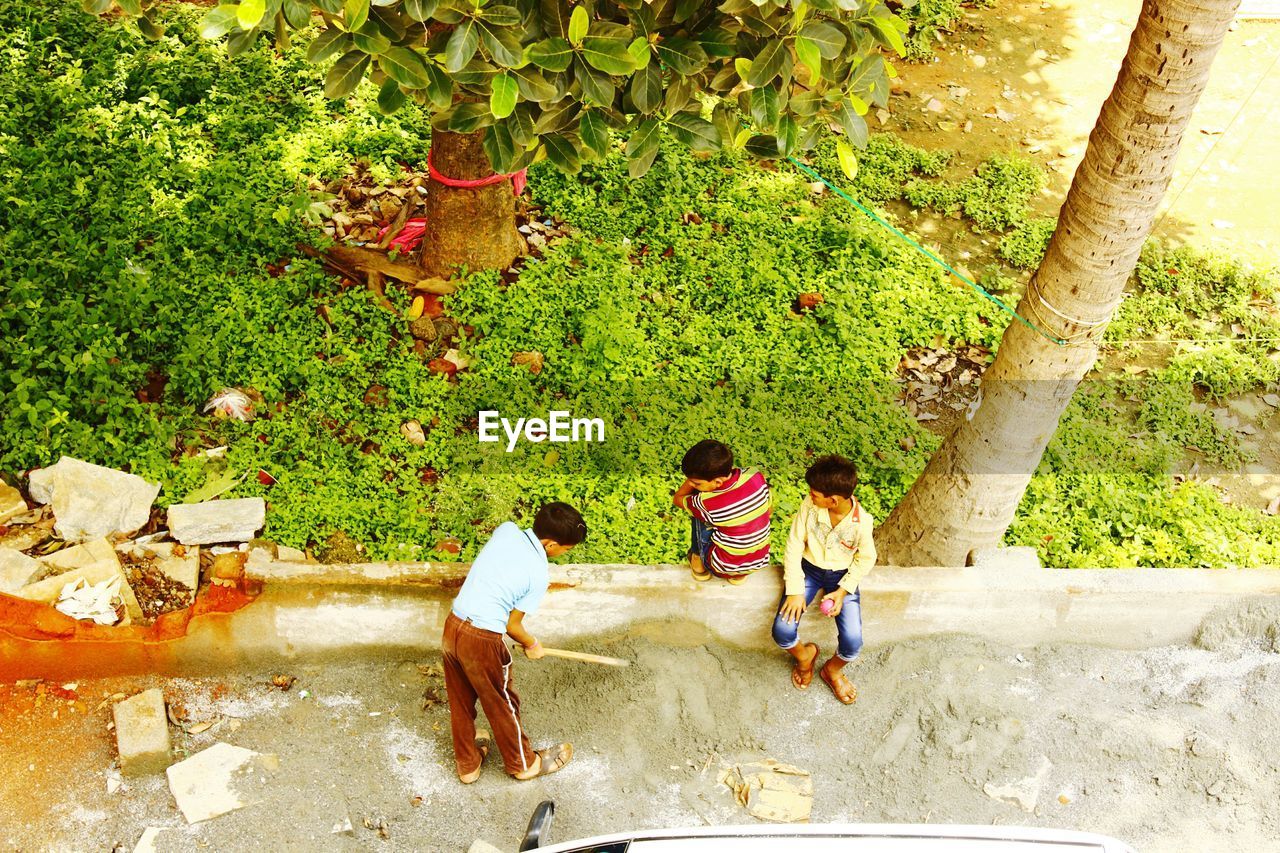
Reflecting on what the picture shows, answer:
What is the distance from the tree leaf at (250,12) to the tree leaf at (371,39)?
0.36 metres

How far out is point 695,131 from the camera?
399 cm

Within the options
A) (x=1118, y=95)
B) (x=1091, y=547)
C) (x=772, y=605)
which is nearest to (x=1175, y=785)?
(x=1091, y=547)

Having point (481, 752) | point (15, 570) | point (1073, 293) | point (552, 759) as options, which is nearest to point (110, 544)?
point (15, 570)

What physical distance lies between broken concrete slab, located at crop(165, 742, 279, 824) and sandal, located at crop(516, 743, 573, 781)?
3.46ft

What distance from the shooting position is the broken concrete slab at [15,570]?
4.26 m

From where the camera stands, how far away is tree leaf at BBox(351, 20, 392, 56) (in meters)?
3.39

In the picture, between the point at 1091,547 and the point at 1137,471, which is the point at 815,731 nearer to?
the point at 1091,547

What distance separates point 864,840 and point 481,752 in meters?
1.75

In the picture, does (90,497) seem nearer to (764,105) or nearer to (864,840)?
(764,105)

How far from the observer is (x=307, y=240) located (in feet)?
20.7

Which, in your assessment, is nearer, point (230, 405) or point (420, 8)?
point (420, 8)

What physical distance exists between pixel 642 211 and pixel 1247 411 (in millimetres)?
3892

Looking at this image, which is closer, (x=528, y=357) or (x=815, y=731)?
(x=815, y=731)

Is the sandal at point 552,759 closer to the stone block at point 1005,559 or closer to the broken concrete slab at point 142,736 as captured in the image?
the broken concrete slab at point 142,736
